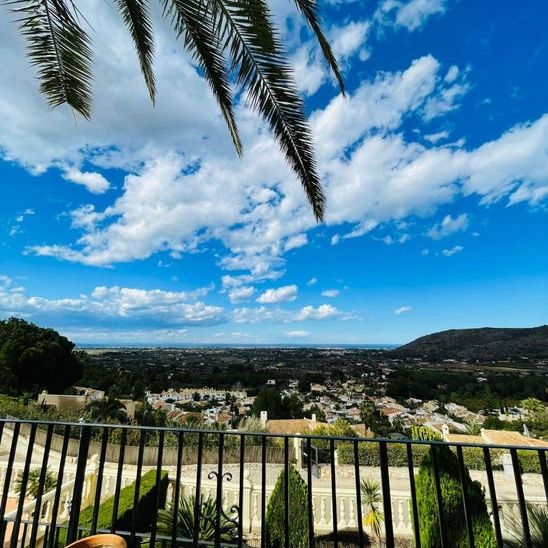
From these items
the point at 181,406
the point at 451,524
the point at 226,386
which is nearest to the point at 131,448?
the point at 451,524

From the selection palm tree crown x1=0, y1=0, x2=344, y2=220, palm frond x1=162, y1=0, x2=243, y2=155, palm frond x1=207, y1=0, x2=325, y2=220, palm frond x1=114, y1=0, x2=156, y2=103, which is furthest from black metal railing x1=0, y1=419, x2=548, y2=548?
palm frond x1=114, y1=0, x2=156, y2=103

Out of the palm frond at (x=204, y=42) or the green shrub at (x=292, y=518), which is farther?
the green shrub at (x=292, y=518)

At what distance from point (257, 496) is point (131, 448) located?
666 cm

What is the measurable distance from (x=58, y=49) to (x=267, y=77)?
1970 mm

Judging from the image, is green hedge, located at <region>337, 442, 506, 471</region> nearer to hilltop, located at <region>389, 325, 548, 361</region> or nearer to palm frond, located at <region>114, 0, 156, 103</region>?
palm frond, located at <region>114, 0, 156, 103</region>

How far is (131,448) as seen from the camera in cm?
1372

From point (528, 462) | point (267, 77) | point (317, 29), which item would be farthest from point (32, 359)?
point (528, 462)

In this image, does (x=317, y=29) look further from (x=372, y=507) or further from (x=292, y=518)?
(x=372, y=507)

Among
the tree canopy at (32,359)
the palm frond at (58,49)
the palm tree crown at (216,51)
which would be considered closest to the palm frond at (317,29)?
the palm tree crown at (216,51)

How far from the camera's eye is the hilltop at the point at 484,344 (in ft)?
186

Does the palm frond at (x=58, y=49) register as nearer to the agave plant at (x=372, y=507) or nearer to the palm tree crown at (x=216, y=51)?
the palm tree crown at (x=216, y=51)

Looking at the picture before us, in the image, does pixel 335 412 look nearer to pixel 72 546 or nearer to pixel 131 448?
pixel 131 448

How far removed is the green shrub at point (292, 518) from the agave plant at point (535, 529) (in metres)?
3.77

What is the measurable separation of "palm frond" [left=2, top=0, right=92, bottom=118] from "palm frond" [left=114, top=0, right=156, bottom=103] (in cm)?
58
